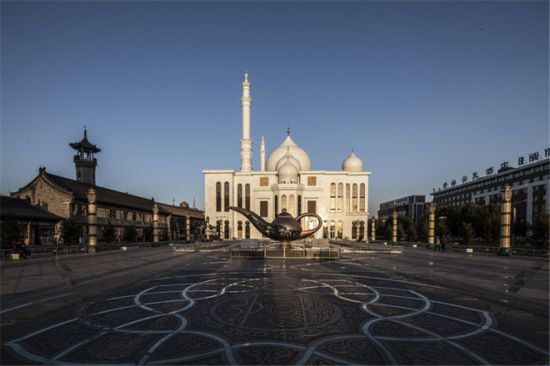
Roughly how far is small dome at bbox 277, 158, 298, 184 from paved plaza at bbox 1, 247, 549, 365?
44946mm

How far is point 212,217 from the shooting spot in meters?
58.9

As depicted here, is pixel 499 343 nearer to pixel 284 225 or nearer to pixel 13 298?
pixel 13 298

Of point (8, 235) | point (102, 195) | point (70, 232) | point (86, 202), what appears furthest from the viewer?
point (102, 195)

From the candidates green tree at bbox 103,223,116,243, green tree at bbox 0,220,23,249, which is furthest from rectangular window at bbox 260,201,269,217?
green tree at bbox 0,220,23,249

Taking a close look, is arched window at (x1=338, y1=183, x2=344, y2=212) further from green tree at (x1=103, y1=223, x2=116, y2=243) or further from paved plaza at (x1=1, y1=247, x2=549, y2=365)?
paved plaza at (x1=1, y1=247, x2=549, y2=365)

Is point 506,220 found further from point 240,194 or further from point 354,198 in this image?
point 240,194

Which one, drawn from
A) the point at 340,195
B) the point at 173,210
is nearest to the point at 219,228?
the point at 173,210

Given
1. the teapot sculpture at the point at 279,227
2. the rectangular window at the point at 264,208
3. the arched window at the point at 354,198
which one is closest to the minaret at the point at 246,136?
the rectangular window at the point at 264,208

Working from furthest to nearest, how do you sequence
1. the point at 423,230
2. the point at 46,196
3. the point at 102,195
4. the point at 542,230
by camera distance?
the point at 423,230, the point at 102,195, the point at 46,196, the point at 542,230

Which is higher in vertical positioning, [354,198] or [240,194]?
[240,194]

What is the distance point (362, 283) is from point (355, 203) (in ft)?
168

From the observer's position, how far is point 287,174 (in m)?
55.8

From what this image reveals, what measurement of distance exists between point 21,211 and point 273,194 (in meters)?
38.6

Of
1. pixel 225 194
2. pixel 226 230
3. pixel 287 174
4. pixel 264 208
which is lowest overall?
pixel 226 230
